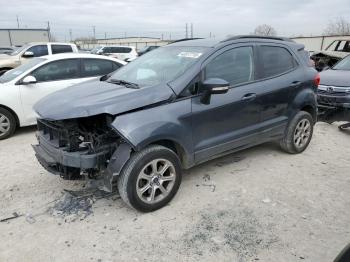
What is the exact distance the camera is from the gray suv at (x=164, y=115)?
348 cm

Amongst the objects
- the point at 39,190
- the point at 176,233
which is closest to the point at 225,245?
the point at 176,233

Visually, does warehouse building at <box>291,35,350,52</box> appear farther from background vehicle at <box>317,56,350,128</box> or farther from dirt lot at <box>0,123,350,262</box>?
dirt lot at <box>0,123,350,262</box>

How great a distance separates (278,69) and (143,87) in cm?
214

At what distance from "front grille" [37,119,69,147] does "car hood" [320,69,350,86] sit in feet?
18.7

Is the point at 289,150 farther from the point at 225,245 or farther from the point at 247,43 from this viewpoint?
the point at 225,245

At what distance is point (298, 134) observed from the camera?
5379 mm

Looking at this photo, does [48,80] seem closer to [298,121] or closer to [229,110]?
[229,110]

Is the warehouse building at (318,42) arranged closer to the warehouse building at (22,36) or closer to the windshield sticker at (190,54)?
the windshield sticker at (190,54)

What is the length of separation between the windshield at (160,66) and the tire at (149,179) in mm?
884

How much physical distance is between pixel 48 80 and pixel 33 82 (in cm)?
35

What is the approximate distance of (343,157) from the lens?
17.9 feet

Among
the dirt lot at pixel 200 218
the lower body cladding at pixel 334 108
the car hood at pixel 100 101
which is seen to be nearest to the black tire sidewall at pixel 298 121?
the dirt lot at pixel 200 218

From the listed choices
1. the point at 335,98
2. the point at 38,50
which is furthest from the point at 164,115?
the point at 38,50

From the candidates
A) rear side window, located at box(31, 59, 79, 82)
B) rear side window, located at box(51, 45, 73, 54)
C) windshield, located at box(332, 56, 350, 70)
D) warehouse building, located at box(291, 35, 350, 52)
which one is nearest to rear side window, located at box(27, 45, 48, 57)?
rear side window, located at box(51, 45, 73, 54)
